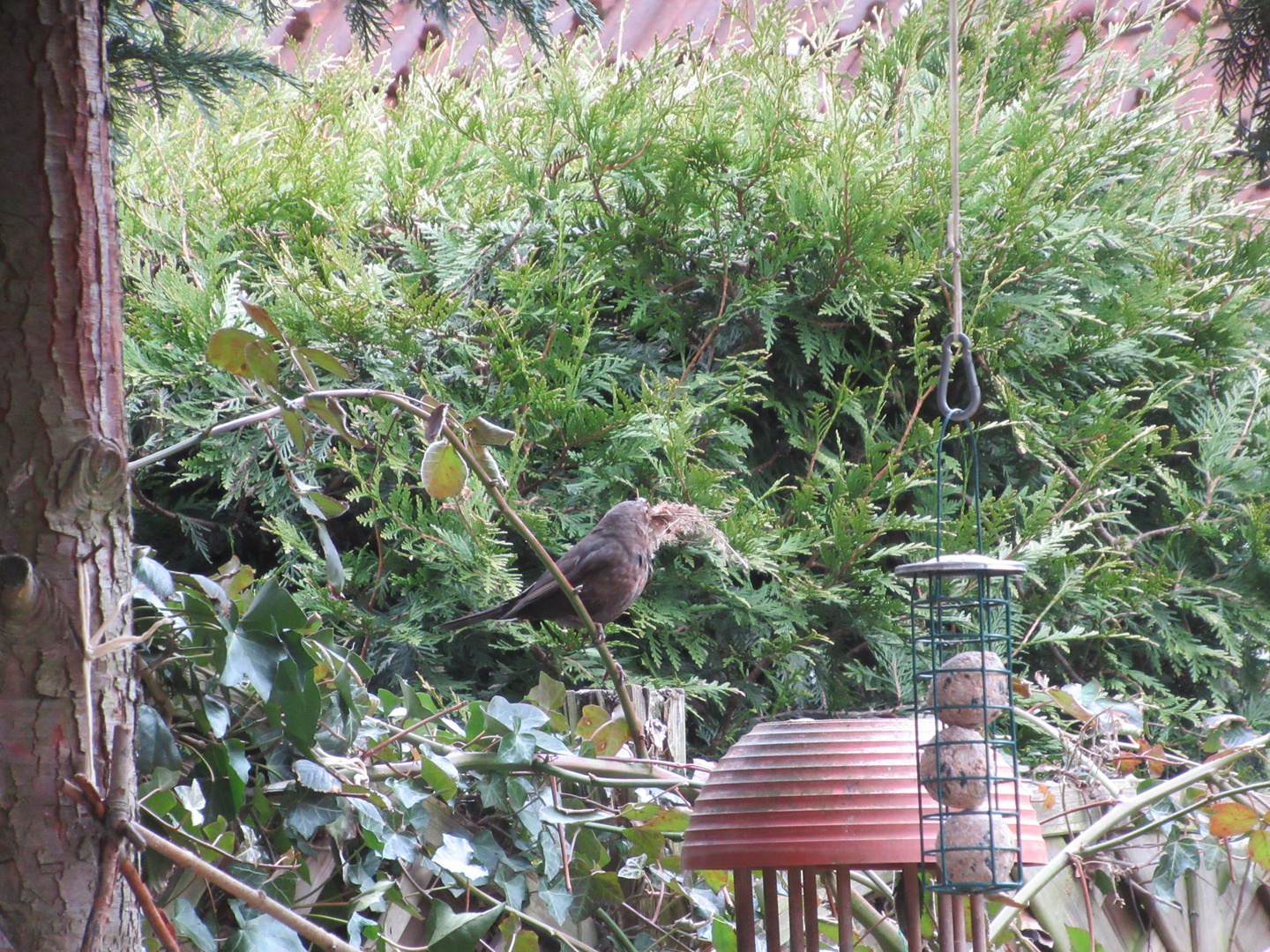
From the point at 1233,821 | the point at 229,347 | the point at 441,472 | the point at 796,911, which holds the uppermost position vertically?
the point at 229,347

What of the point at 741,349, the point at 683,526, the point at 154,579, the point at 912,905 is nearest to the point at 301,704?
the point at 154,579

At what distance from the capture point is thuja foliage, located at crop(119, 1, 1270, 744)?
9.17ft

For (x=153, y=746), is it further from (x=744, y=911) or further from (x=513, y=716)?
(x=744, y=911)

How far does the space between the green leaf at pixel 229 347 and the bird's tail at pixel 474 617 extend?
153cm

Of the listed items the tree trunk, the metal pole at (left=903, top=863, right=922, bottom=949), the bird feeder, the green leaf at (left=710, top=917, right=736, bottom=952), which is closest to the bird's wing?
the green leaf at (left=710, top=917, right=736, bottom=952)

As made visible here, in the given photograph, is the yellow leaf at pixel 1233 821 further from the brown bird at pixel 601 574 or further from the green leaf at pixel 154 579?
the green leaf at pixel 154 579

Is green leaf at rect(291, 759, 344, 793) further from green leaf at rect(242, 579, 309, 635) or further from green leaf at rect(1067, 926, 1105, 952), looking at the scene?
green leaf at rect(1067, 926, 1105, 952)

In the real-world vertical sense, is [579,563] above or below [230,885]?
above

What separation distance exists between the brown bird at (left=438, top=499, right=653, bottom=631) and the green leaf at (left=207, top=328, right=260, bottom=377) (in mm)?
1506

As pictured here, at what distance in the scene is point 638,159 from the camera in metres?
2.92

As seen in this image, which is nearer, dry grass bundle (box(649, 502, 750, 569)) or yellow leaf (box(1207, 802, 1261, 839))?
yellow leaf (box(1207, 802, 1261, 839))

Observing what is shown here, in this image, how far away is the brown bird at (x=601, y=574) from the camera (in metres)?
2.61

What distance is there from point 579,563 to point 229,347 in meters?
1.59

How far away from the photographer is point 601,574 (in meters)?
2.64
